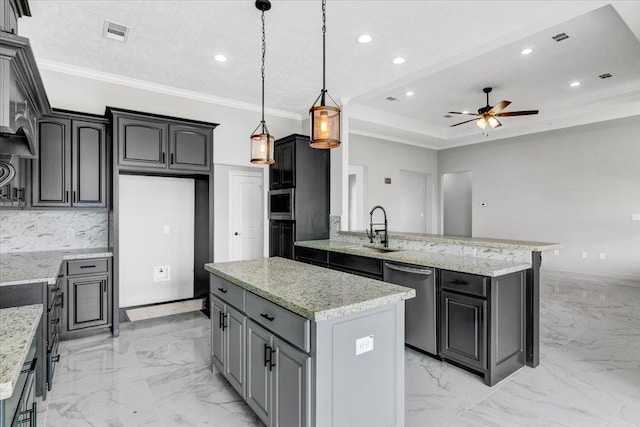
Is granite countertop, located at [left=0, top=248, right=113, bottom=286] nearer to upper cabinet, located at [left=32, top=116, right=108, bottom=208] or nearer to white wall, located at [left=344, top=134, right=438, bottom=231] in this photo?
upper cabinet, located at [left=32, top=116, right=108, bottom=208]

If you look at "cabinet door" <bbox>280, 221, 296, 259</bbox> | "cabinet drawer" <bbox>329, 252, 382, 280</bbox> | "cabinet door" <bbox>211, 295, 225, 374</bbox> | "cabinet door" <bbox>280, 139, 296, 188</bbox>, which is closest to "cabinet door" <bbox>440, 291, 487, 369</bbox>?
"cabinet drawer" <bbox>329, 252, 382, 280</bbox>

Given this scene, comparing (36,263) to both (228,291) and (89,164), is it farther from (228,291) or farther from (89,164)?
(228,291)

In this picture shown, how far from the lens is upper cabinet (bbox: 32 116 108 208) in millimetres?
3502

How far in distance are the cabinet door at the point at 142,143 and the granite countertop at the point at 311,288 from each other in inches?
71.8

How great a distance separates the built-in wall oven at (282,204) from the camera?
4836mm

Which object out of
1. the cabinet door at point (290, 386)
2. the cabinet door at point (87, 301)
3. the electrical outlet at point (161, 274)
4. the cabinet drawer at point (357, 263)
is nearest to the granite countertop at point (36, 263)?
the cabinet door at point (87, 301)

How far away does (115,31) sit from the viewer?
3.23m

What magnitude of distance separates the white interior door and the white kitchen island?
3046mm

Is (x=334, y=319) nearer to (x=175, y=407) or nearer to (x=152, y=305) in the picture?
(x=175, y=407)

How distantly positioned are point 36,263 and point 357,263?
2972mm

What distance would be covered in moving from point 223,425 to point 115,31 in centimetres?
348

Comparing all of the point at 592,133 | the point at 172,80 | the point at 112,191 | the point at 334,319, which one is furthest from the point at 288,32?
the point at 592,133

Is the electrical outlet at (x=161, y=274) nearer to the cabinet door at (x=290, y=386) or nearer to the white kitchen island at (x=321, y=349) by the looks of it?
the white kitchen island at (x=321, y=349)

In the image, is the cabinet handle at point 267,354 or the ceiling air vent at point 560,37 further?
the ceiling air vent at point 560,37
